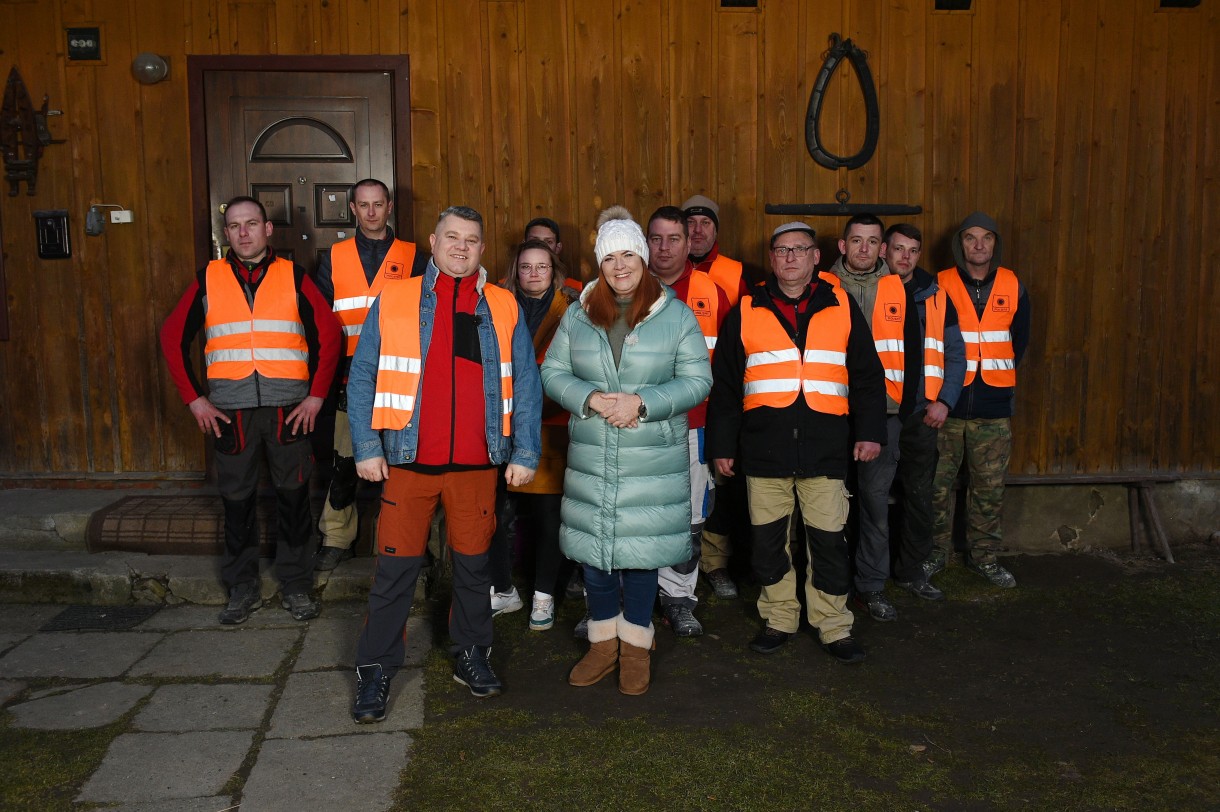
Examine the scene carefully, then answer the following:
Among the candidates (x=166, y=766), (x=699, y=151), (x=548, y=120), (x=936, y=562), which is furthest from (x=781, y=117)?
(x=166, y=766)

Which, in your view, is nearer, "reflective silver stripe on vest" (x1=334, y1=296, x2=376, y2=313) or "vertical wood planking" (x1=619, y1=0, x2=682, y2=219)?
"reflective silver stripe on vest" (x1=334, y1=296, x2=376, y2=313)

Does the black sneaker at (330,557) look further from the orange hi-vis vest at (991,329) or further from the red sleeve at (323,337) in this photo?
the orange hi-vis vest at (991,329)

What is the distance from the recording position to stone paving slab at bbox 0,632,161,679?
408cm

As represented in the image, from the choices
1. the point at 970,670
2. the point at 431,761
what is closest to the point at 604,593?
the point at 431,761

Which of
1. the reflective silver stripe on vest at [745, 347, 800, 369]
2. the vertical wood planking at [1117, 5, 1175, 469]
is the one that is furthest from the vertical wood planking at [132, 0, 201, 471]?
the vertical wood planking at [1117, 5, 1175, 469]

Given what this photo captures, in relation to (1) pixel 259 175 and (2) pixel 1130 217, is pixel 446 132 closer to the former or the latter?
(1) pixel 259 175

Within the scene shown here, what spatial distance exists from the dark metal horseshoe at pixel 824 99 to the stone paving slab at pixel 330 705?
369 centimetres

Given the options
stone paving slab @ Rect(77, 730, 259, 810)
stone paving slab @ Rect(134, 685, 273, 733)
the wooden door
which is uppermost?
the wooden door

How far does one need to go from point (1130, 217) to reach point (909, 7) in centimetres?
181

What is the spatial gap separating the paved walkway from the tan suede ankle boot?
2.55 ft

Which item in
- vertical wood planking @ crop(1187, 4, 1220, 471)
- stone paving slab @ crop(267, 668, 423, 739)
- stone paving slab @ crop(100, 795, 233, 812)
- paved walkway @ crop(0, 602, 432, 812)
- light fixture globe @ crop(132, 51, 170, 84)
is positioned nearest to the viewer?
stone paving slab @ crop(100, 795, 233, 812)

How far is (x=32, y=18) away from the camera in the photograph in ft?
18.4

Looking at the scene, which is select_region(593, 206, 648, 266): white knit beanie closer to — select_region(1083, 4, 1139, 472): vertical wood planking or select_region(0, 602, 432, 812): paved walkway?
select_region(0, 602, 432, 812): paved walkway

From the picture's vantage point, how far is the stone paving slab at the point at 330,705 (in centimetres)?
359
